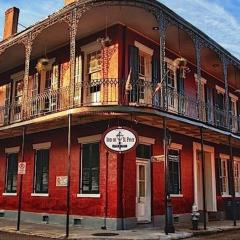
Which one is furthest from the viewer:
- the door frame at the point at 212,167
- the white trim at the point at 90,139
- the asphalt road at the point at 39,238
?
the door frame at the point at 212,167

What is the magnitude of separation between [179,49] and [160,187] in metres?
5.65

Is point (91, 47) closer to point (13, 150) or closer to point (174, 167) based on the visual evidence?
point (174, 167)

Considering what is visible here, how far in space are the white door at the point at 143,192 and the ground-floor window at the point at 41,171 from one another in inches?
149

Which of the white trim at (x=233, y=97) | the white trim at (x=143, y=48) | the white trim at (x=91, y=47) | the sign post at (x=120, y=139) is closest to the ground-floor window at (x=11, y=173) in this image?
the white trim at (x=91, y=47)

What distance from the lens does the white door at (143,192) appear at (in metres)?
13.4

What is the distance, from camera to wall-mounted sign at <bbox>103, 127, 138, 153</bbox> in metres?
11.2

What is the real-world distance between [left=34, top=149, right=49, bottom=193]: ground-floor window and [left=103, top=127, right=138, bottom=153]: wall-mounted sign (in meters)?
4.85

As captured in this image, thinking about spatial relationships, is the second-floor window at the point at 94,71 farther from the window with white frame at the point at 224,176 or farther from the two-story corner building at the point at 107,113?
the window with white frame at the point at 224,176

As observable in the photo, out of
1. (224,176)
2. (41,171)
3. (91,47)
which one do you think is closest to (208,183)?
(224,176)

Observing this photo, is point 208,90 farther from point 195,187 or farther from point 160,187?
point 160,187

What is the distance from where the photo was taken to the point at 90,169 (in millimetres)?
13547

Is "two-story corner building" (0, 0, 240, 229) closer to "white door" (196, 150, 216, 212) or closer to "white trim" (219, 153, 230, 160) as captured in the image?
"white door" (196, 150, 216, 212)

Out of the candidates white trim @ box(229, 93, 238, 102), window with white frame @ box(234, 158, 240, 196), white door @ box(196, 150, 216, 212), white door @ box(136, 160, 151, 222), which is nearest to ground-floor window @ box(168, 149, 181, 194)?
white door @ box(136, 160, 151, 222)

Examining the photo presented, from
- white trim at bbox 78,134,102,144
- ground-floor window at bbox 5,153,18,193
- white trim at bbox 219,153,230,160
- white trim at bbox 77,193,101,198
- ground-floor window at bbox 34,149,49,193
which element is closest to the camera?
white trim at bbox 77,193,101,198
